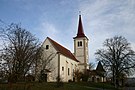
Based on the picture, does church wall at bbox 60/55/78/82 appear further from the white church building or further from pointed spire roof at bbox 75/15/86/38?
pointed spire roof at bbox 75/15/86/38

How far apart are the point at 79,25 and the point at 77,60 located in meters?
10.8

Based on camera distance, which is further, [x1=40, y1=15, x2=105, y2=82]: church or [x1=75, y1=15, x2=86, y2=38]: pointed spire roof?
[x1=75, y1=15, x2=86, y2=38]: pointed spire roof

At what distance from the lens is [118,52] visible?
42.7m

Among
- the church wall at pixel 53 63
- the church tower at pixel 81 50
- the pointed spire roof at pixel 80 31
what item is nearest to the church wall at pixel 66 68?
the church wall at pixel 53 63

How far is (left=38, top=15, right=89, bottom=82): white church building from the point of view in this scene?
43438mm

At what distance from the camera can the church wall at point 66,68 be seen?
4512 cm

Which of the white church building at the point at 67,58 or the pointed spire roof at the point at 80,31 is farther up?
the pointed spire roof at the point at 80,31

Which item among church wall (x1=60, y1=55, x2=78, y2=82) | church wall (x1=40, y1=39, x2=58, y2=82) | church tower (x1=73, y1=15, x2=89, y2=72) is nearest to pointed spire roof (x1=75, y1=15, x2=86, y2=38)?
church tower (x1=73, y1=15, x2=89, y2=72)

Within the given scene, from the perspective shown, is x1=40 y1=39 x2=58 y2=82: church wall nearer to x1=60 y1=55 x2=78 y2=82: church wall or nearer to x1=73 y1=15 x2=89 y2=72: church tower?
x1=60 y1=55 x2=78 y2=82: church wall

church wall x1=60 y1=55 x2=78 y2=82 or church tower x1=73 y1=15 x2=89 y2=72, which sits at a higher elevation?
church tower x1=73 y1=15 x2=89 y2=72

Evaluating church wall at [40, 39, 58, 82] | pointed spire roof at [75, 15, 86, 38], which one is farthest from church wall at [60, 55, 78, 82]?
pointed spire roof at [75, 15, 86, 38]

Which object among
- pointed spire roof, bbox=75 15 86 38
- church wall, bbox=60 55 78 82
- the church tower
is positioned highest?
pointed spire roof, bbox=75 15 86 38

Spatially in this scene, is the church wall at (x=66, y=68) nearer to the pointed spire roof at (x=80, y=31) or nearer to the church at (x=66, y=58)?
the church at (x=66, y=58)

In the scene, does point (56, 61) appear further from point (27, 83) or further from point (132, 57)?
point (27, 83)
